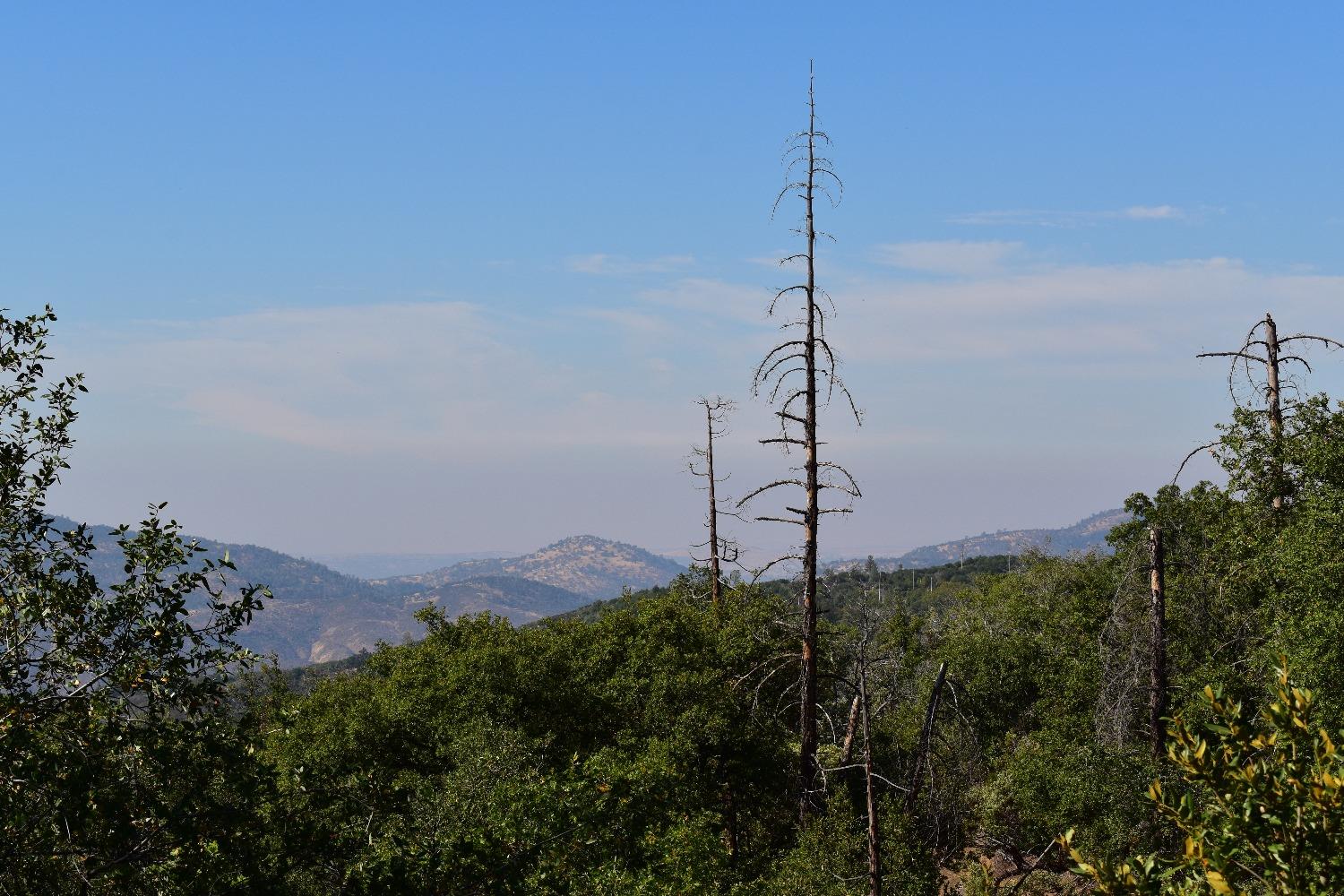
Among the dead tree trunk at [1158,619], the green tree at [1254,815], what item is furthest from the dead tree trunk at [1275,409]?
the green tree at [1254,815]

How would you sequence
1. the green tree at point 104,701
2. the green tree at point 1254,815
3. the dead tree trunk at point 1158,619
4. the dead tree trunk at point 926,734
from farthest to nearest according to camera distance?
the dead tree trunk at point 1158,619 → the dead tree trunk at point 926,734 → the green tree at point 104,701 → the green tree at point 1254,815

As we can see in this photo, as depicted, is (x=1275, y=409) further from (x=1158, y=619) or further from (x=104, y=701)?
(x=104, y=701)

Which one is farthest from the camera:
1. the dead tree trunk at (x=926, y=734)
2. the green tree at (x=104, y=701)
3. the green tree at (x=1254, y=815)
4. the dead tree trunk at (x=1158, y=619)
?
the dead tree trunk at (x=1158, y=619)

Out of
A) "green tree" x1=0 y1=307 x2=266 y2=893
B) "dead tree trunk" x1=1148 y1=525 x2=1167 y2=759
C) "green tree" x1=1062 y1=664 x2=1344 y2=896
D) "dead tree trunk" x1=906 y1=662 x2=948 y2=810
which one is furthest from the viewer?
"dead tree trunk" x1=1148 y1=525 x2=1167 y2=759

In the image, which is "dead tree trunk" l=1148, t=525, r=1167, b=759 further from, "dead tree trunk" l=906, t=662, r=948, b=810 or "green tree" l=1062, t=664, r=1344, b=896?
"green tree" l=1062, t=664, r=1344, b=896

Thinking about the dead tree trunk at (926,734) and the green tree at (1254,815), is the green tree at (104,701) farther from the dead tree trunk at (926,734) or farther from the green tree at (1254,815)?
the dead tree trunk at (926,734)

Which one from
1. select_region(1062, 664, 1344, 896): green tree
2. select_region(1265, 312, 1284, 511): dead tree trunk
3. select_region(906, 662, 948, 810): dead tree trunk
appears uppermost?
select_region(1265, 312, 1284, 511): dead tree trunk

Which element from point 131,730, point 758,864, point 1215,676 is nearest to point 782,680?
point 758,864

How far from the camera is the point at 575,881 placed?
1661cm

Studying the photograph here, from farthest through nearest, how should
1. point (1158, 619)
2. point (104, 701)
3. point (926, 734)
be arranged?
point (926, 734), point (1158, 619), point (104, 701)

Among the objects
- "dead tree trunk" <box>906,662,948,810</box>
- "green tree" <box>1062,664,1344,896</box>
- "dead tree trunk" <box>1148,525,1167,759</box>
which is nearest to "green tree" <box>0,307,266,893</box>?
"green tree" <box>1062,664,1344,896</box>

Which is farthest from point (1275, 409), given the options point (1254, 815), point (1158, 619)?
point (1254, 815)

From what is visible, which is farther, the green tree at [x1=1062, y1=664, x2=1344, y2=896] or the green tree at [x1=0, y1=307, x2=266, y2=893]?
the green tree at [x1=0, y1=307, x2=266, y2=893]

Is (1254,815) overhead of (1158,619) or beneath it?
beneath
